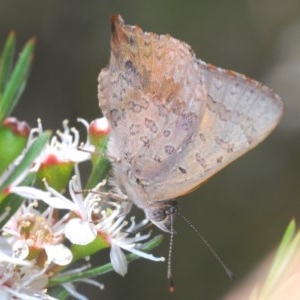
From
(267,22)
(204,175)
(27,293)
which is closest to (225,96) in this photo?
(204,175)

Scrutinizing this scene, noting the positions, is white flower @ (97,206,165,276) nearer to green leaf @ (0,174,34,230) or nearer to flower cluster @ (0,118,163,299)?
flower cluster @ (0,118,163,299)

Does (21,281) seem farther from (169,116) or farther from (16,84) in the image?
(169,116)

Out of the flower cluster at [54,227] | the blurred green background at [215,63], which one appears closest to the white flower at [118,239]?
the flower cluster at [54,227]

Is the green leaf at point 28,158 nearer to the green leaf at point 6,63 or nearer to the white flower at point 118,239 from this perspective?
the green leaf at point 6,63

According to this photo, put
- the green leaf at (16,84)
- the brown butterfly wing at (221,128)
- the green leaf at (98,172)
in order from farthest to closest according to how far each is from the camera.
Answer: the brown butterfly wing at (221,128) → the green leaf at (98,172) → the green leaf at (16,84)

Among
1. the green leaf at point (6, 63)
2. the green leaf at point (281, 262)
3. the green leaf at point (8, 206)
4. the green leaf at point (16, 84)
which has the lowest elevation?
the green leaf at point (281, 262)

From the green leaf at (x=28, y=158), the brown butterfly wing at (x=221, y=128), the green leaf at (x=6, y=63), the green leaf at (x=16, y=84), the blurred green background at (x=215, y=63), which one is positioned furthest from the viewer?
the blurred green background at (x=215, y=63)

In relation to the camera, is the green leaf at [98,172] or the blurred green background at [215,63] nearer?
the green leaf at [98,172]

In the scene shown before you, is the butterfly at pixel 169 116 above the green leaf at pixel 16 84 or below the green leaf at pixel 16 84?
below
